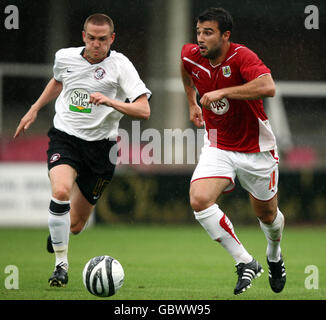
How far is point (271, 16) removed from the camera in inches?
575

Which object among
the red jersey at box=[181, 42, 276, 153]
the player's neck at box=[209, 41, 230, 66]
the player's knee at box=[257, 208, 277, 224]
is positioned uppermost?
the player's neck at box=[209, 41, 230, 66]

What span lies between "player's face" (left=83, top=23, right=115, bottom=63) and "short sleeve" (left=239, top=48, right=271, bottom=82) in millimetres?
1255

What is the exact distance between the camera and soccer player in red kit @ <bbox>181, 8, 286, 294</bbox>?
562cm

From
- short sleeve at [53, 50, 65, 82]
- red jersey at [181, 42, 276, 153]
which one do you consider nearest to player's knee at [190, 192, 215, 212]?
red jersey at [181, 42, 276, 153]

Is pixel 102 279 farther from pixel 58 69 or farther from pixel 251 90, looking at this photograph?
pixel 58 69

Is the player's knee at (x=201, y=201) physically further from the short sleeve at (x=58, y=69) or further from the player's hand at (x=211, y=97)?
the short sleeve at (x=58, y=69)

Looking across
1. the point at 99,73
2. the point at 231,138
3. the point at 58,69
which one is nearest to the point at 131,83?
the point at 99,73

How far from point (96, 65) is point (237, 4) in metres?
7.94

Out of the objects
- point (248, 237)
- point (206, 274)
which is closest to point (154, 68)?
point (248, 237)

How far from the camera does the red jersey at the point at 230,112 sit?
5816 millimetres

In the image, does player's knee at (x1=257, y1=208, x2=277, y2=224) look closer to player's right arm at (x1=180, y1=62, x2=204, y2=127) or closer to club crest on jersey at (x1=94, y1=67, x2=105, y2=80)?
player's right arm at (x1=180, y1=62, x2=204, y2=127)

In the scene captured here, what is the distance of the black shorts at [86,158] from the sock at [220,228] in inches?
55.8

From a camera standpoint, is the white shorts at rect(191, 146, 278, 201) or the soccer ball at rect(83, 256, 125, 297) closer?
the soccer ball at rect(83, 256, 125, 297)

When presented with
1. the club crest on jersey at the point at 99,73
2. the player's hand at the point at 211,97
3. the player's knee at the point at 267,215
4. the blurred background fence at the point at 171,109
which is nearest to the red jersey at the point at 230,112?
the player's hand at the point at 211,97
